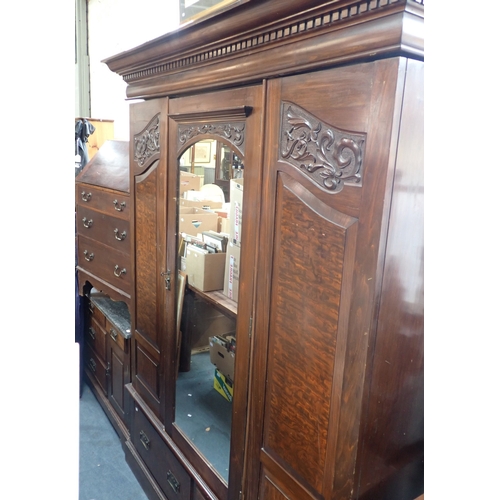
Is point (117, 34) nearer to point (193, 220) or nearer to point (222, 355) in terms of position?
point (193, 220)

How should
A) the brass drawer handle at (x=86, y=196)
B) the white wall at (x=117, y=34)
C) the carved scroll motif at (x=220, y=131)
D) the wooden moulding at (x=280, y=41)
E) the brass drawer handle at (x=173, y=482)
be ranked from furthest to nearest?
1. the white wall at (x=117, y=34)
2. the brass drawer handle at (x=86, y=196)
3. the brass drawer handle at (x=173, y=482)
4. the carved scroll motif at (x=220, y=131)
5. the wooden moulding at (x=280, y=41)

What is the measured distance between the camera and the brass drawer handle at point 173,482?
59.1 inches

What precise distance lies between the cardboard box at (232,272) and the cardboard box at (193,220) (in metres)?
0.14

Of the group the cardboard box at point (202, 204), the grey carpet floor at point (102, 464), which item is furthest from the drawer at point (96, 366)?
the cardboard box at point (202, 204)

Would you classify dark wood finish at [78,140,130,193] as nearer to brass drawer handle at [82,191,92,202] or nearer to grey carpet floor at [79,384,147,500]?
brass drawer handle at [82,191,92,202]

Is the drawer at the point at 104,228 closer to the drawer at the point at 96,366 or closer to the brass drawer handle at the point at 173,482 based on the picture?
the drawer at the point at 96,366

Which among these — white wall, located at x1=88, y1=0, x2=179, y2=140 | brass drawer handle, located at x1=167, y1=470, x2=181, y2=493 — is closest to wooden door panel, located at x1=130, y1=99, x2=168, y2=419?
brass drawer handle, located at x1=167, y1=470, x2=181, y2=493

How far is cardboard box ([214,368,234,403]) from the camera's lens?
125 centimetres

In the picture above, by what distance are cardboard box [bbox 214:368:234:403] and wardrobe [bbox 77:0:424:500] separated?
0.03ft

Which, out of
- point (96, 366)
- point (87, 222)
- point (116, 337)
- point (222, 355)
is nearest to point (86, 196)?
point (87, 222)

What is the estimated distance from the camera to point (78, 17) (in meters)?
3.38

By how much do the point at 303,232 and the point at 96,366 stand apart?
1.93m
